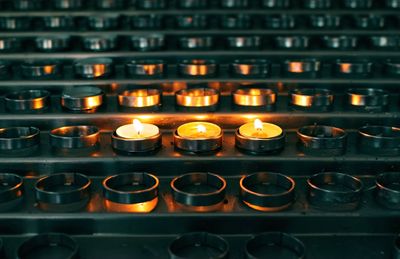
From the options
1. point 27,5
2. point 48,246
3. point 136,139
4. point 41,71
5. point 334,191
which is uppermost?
point 27,5

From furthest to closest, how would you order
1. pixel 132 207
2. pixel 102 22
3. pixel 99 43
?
pixel 102 22, pixel 99 43, pixel 132 207

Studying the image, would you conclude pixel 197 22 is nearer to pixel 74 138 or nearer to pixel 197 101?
pixel 197 101

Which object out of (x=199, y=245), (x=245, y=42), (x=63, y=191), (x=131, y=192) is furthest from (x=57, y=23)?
(x=199, y=245)

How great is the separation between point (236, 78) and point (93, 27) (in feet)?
2.29

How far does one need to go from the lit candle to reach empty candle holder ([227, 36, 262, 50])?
53 cm

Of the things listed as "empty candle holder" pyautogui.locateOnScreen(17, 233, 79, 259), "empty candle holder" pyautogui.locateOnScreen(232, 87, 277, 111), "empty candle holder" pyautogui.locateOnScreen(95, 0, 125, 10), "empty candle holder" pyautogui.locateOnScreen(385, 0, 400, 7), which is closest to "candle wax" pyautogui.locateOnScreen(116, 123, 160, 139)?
"empty candle holder" pyautogui.locateOnScreen(232, 87, 277, 111)

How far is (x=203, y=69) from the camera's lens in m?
2.04

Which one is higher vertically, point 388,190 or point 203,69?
point 203,69

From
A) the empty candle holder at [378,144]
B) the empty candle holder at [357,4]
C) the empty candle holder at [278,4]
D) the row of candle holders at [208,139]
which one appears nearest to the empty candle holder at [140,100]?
the row of candle holders at [208,139]

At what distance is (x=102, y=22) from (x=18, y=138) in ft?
2.61

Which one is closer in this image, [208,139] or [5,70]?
[208,139]

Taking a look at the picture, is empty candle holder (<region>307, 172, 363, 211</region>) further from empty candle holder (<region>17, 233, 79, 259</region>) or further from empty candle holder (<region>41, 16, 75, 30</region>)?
empty candle holder (<region>41, 16, 75, 30</region>)

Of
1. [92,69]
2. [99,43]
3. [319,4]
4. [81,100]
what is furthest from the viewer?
[319,4]

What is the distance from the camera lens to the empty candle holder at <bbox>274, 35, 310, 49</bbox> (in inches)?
86.3
